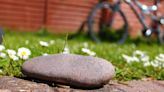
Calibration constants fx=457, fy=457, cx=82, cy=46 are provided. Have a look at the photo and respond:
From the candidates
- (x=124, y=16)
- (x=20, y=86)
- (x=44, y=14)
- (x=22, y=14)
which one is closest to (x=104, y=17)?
(x=44, y=14)

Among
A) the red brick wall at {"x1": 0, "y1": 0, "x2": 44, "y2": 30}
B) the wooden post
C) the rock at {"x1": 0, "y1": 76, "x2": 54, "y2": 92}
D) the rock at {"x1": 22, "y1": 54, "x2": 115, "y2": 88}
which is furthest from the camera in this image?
the wooden post

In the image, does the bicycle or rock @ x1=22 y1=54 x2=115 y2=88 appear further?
the bicycle

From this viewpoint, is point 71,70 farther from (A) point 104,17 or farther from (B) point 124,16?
(A) point 104,17

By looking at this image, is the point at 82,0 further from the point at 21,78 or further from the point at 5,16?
the point at 21,78

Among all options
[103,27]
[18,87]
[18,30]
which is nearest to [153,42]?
[103,27]

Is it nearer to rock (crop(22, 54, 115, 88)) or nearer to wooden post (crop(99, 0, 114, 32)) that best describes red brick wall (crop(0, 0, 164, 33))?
wooden post (crop(99, 0, 114, 32))

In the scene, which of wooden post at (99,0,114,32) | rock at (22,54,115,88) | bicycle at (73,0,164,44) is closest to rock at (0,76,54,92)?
rock at (22,54,115,88)

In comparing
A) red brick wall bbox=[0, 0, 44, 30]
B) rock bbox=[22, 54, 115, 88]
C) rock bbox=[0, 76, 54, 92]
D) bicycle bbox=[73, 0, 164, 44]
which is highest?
red brick wall bbox=[0, 0, 44, 30]

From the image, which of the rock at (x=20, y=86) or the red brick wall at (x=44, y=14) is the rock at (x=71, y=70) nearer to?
the rock at (x=20, y=86)
